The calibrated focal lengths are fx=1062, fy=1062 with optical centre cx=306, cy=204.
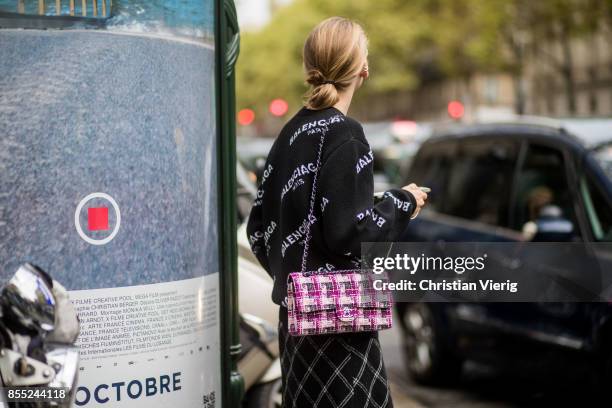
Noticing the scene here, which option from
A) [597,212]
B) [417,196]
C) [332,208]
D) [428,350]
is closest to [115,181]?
[332,208]

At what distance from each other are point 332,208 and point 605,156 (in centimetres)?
395

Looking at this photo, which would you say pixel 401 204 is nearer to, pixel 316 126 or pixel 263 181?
pixel 316 126

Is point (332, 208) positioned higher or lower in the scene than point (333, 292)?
higher

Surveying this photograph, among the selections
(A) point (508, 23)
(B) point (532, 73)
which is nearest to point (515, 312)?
(A) point (508, 23)

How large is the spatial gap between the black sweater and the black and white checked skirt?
202 mm

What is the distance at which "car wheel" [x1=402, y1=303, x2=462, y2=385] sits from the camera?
26.3ft

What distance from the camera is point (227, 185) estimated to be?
3930mm

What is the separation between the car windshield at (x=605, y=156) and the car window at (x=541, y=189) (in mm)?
263

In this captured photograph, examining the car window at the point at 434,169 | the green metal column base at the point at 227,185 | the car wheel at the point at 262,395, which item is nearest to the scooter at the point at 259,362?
the car wheel at the point at 262,395

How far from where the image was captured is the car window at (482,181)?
24.9ft

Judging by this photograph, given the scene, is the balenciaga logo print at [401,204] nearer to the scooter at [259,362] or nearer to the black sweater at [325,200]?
the black sweater at [325,200]

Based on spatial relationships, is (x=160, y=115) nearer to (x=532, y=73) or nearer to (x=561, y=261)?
(x=561, y=261)

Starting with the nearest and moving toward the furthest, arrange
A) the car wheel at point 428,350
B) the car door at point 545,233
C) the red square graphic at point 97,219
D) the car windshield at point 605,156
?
the red square graphic at point 97,219
the car door at point 545,233
the car windshield at point 605,156
the car wheel at point 428,350

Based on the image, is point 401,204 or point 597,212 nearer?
point 401,204
